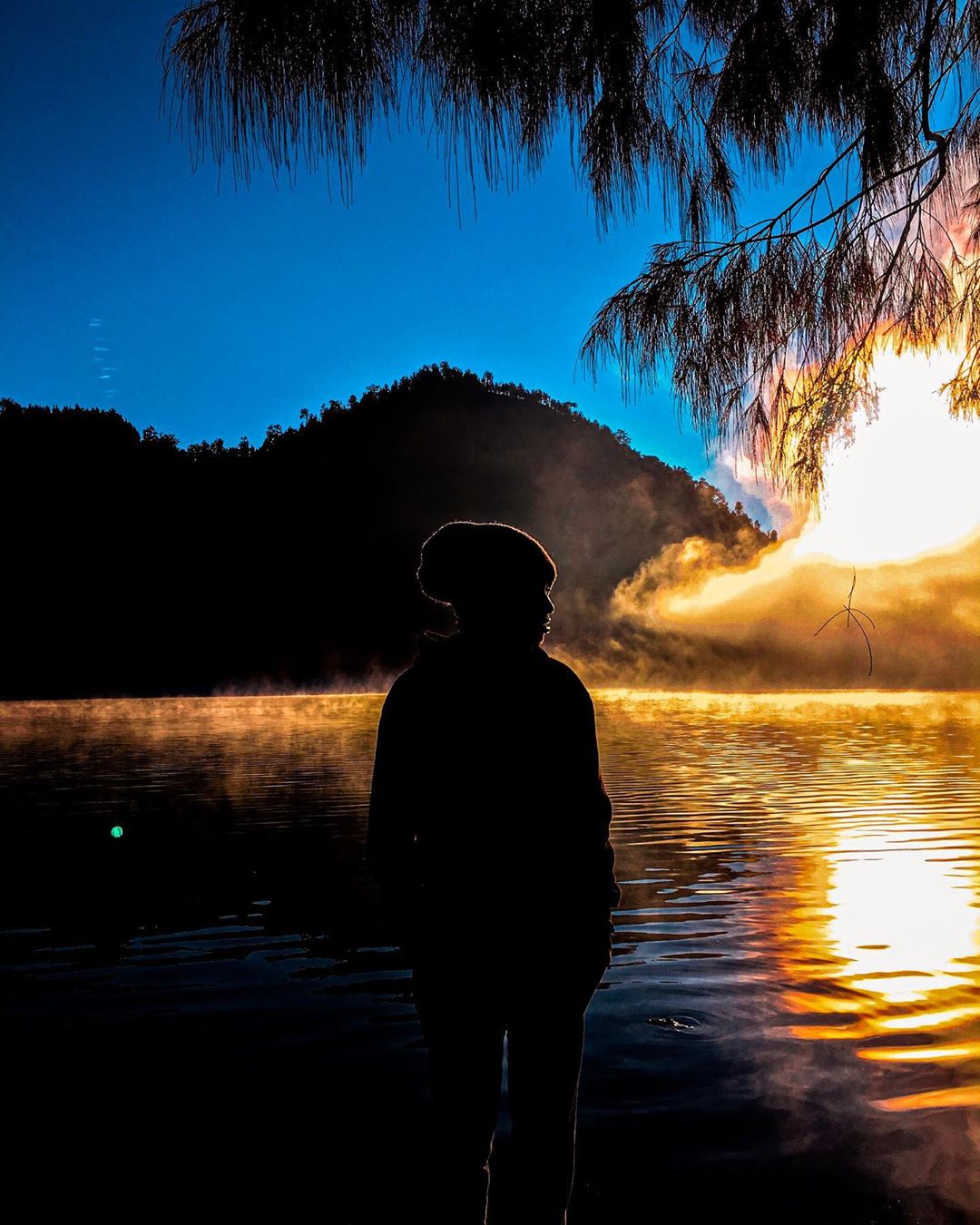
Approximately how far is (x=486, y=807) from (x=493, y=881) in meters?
0.16

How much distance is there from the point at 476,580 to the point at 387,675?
138878 millimetres

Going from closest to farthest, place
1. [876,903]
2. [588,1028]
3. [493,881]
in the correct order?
1. [493,881]
2. [588,1028]
3. [876,903]

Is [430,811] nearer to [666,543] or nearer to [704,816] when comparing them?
[704,816]

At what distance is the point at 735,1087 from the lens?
4.01m

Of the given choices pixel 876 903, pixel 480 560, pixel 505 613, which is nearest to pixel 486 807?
pixel 505 613

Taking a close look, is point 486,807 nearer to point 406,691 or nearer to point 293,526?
point 406,691

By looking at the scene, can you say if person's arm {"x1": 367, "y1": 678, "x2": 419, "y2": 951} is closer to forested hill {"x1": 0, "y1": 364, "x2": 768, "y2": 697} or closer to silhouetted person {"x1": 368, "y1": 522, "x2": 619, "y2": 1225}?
silhouetted person {"x1": 368, "y1": 522, "x2": 619, "y2": 1225}

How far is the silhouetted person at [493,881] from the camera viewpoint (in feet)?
6.89

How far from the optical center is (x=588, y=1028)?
16.4 feet

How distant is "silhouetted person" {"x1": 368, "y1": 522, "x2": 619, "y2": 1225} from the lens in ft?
6.89

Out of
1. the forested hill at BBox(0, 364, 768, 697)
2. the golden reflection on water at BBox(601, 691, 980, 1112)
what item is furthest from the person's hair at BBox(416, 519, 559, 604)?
the forested hill at BBox(0, 364, 768, 697)

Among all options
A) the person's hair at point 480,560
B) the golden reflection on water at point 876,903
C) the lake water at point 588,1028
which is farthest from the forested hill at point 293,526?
the person's hair at point 480,560

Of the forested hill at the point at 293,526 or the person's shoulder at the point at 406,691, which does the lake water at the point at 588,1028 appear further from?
the forested hill at the point at 293,526

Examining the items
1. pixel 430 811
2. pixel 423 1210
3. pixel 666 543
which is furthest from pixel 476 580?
pixel 666 543
